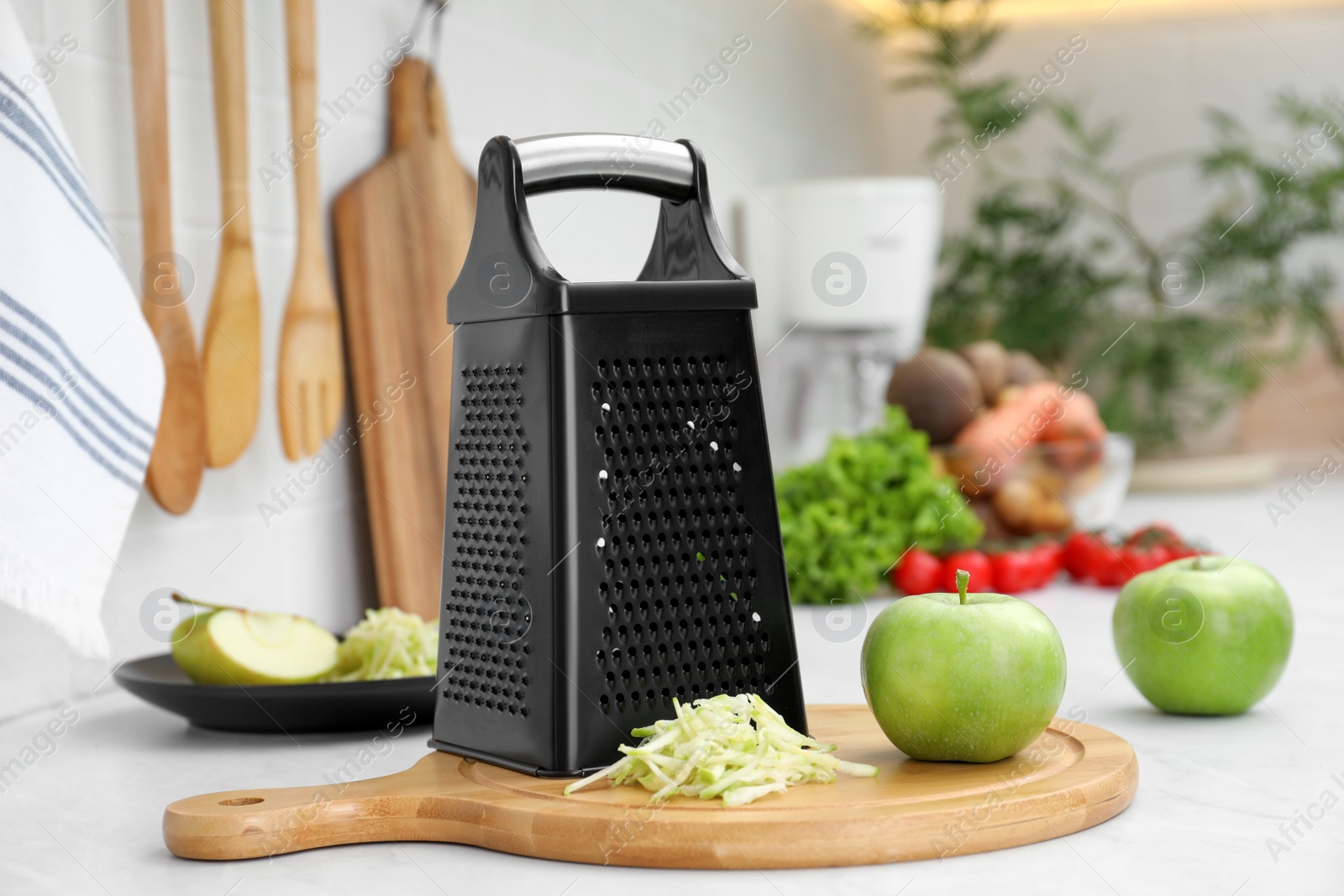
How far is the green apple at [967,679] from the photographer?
2.34 feet

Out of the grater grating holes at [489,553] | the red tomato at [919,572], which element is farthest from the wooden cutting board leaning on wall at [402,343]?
the red tomato at [919,572]

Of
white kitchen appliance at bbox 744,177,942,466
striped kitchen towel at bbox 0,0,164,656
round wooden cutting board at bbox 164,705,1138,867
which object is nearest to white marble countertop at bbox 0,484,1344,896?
round wooden cutting board at bbox 164,705,1138,867

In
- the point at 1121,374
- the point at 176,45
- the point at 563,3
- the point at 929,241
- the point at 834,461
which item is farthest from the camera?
the point at 1121,374

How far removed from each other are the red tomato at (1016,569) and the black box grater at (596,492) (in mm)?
875

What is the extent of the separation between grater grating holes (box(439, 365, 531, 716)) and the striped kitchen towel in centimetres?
26

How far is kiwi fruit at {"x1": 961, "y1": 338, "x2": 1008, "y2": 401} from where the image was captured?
1973mm

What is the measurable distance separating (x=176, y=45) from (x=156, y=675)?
53 cm

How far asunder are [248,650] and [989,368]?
133 centimetres

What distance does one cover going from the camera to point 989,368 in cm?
198

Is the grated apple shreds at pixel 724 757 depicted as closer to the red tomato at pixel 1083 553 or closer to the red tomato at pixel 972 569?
the red tomato at pixel 972 569

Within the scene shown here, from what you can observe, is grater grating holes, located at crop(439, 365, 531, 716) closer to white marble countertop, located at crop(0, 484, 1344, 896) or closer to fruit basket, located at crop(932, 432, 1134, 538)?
white marble countertop, located at crop(0, 484, 1344, 896)

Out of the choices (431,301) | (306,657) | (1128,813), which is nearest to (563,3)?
(431,301)

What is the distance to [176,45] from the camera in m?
1.10

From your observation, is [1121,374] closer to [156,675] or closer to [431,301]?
[431,301]
